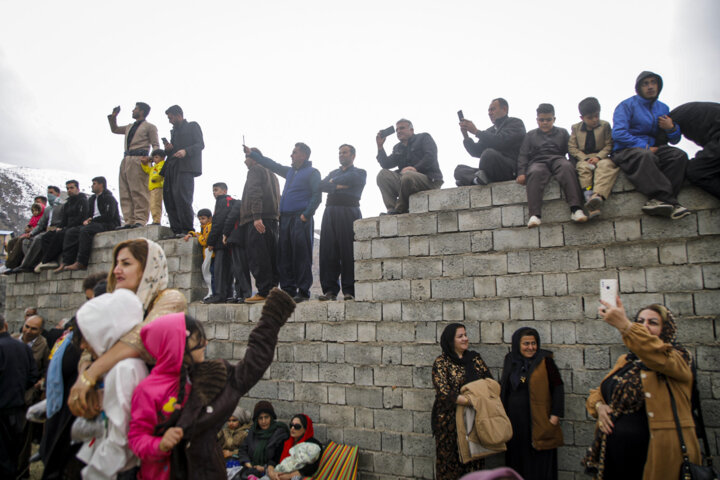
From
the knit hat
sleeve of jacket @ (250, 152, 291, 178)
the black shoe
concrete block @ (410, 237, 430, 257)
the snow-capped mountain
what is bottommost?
the knit hat

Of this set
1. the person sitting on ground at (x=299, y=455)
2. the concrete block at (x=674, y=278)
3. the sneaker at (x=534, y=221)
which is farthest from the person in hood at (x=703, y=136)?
the person sitting on ground at (x=299, y=455)

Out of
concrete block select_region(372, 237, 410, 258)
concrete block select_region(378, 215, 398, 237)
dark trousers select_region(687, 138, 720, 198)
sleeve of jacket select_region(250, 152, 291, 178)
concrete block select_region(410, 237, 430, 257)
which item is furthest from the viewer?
sleeve of jacket select_region(250, 152, 291, 178)

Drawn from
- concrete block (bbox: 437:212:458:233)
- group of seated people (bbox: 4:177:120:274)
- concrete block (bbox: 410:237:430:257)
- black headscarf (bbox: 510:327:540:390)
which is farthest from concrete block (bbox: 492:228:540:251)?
group of seated people (bbox: 4:177:120:274)

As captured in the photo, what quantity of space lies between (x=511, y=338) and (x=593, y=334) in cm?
81

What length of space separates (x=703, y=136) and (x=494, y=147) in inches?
84.4

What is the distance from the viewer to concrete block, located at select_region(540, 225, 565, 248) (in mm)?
5188

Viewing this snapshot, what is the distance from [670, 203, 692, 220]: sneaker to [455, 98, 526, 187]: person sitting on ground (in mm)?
1761

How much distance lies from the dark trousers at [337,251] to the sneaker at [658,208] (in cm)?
367

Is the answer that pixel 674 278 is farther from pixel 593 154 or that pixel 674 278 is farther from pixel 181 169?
pixel 181 169

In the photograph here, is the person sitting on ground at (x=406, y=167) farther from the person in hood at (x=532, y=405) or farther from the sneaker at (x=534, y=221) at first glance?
the person in hood at (x=532, y=405)

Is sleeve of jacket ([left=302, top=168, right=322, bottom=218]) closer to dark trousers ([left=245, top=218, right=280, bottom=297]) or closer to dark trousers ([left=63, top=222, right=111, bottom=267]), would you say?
dark trousers ([left=245, top=218, right=280, bottom=297])

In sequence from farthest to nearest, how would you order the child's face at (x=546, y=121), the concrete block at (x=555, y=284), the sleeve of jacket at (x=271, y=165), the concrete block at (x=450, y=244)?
the sleeve of jacket at (x=271, y=165) < the concrete block at (x=450, y=244) < the child's face at (x=546, y=121) < the concrete block at (x=555, y=284)

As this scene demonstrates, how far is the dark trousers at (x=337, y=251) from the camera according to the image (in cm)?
681

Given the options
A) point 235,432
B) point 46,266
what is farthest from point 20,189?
point 235,432
